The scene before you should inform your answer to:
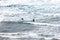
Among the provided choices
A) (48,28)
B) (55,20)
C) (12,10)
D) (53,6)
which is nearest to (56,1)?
(53,6)

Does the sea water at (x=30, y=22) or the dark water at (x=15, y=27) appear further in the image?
the dark water at (x=15, y=27)

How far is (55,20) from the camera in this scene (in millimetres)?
8680

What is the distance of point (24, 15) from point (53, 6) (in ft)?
8.47

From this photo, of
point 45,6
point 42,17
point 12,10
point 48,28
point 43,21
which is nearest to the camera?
point 48,28

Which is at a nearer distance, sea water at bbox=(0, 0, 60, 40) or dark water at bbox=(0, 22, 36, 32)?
sea water at bbox=(0, 0, 60, 40)

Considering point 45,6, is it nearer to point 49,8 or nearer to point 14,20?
point 49,8

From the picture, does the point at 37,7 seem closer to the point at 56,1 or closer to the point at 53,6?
the point at 53,6

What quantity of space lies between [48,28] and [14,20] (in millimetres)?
1973

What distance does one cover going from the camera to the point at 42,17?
924 centimetres

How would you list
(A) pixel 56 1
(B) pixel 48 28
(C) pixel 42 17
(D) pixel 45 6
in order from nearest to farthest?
(B) pixel 48 28 < (C) pixel 42 17 < (D) pixel 45 6 < (A) pixel 56 1

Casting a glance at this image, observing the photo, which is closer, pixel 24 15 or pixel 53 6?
pixel 24 15

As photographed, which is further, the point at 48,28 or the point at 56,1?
the point at 56,1

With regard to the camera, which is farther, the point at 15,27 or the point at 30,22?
the point at 30,22

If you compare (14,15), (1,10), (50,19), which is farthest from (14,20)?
(1,10)
